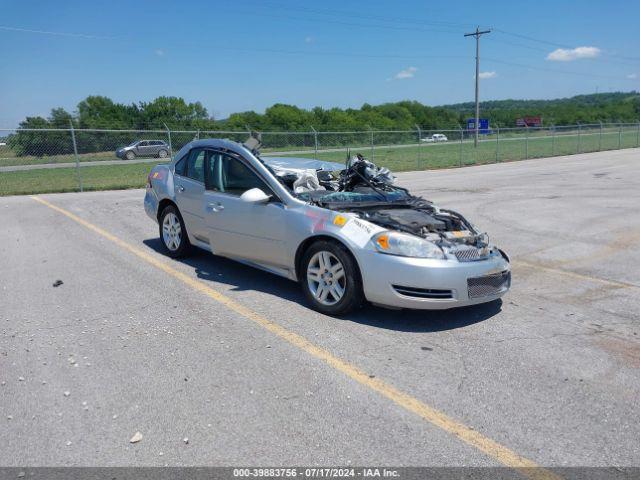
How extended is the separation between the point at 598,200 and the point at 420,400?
1118 centimetres

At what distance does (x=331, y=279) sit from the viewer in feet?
16.4

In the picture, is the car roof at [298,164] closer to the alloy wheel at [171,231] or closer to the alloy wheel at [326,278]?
the alloy wheel at [326,278]

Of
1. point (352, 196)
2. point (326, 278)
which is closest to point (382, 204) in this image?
point (352, 196)

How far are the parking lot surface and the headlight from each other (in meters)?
0.64

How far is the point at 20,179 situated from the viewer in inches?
848

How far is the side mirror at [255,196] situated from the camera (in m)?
5.49

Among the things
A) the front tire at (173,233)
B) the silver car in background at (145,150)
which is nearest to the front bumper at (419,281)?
the front tire at (173,233)

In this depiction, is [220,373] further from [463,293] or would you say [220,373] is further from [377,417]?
[463,293]

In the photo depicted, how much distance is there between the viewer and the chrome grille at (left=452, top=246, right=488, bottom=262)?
479 cm

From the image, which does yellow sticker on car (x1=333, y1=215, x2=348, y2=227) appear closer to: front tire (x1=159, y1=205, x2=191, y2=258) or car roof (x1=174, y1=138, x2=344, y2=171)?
car roof (x1=174, y1=138, x2=344, y2=171)

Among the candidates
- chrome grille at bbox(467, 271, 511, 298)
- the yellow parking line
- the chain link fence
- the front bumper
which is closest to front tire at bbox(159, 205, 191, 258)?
the yellow parking line

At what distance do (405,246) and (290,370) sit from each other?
1455mm

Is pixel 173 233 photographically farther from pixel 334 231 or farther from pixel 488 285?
pixel 488 285

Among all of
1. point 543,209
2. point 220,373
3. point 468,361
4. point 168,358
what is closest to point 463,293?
point 468,361
